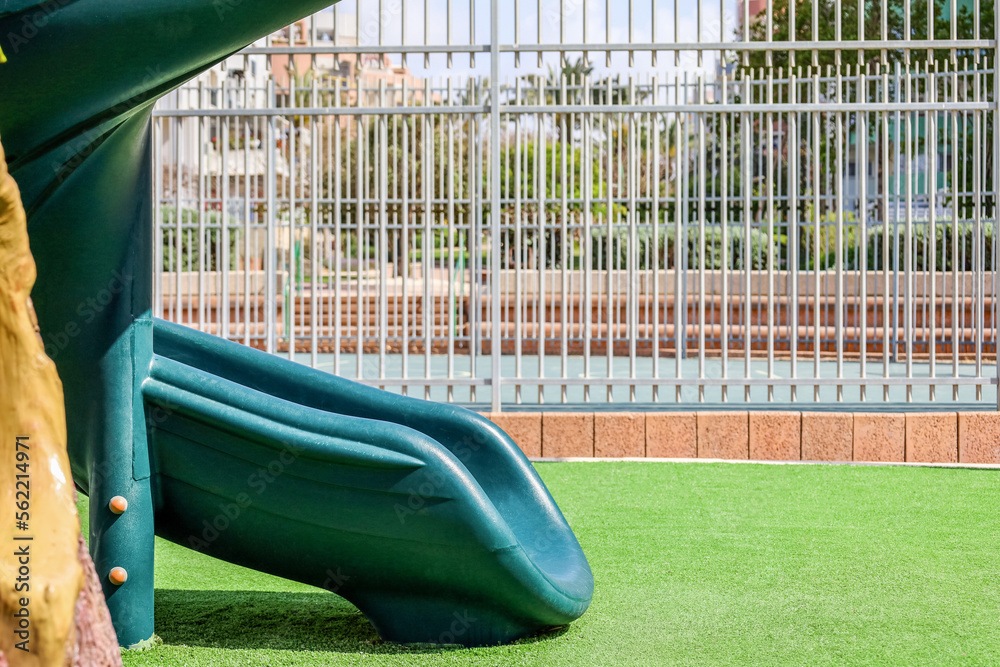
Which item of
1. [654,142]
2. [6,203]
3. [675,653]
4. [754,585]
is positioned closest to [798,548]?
[754,585]

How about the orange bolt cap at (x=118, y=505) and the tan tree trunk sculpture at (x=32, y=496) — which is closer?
the tan tree trunk sculpture at (x=32, y=496)

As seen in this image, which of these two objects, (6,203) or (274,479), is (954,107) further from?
(6,203)

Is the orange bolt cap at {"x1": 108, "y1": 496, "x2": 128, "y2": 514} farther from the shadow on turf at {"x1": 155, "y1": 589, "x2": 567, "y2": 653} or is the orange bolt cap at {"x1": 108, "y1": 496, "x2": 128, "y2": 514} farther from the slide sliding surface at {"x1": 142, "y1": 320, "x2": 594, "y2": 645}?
the shadow on turf at {"x1": 155, "y1": 589, "x2": 567, "y2": 653}

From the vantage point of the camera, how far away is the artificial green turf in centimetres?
310

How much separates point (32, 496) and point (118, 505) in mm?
1357

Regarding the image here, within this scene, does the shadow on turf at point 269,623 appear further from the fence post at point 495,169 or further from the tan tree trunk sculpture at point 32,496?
the fence post at point 495,169

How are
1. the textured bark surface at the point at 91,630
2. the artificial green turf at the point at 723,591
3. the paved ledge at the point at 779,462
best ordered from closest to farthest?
the textured bark surface at the point at 91,630
the artificial green turf at the point at 723,591
the paved ledge at the point at 779,462

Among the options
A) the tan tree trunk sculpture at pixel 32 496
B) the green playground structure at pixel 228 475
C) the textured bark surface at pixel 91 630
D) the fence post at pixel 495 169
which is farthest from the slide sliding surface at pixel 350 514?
the fence post at pixel 495 169

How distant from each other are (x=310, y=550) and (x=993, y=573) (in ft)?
8.95

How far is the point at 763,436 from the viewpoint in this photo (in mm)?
6617

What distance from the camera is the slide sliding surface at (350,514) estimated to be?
9.87ft

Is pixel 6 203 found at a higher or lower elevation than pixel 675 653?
higher

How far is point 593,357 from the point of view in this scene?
13.2 m

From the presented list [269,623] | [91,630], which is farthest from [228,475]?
[91,630]
